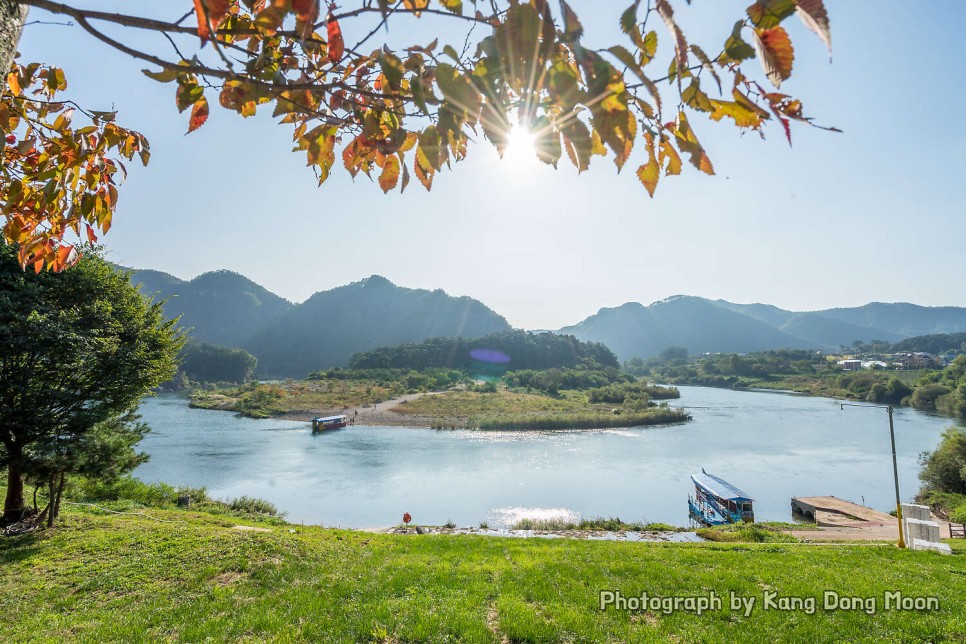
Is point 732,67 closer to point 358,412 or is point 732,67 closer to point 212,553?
point 212,553

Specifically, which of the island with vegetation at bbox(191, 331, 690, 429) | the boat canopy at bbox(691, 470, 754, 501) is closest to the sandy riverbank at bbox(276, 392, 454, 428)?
the island with vegetation at bbox(191, 331, 690, 429)

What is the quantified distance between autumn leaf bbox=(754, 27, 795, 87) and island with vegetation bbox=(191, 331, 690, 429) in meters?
39.0

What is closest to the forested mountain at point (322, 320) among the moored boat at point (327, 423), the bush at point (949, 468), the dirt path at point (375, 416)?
the dirt path at point (375, 416)

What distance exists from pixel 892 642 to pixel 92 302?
11.9 metres

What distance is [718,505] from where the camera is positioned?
58.0 ft

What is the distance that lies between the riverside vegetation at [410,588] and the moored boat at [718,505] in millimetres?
9652

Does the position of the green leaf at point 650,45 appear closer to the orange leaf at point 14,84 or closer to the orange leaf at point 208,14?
the orange leaf at point 208,14

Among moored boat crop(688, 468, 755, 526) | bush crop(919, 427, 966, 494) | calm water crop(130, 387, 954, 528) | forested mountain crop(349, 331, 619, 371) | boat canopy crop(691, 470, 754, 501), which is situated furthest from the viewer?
forested mountain crop(349, 331, 619, 371)

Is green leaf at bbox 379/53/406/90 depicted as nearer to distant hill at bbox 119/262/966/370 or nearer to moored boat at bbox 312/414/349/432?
moored boat at bbox 312/414/349/432

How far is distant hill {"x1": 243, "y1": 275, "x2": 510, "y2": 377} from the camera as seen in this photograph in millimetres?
132375

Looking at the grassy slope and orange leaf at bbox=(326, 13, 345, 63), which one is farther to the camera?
the grassy slope

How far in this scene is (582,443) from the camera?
33156mm

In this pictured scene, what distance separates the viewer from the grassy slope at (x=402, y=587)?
389 centimetres

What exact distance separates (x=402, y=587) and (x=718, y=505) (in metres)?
16.8
